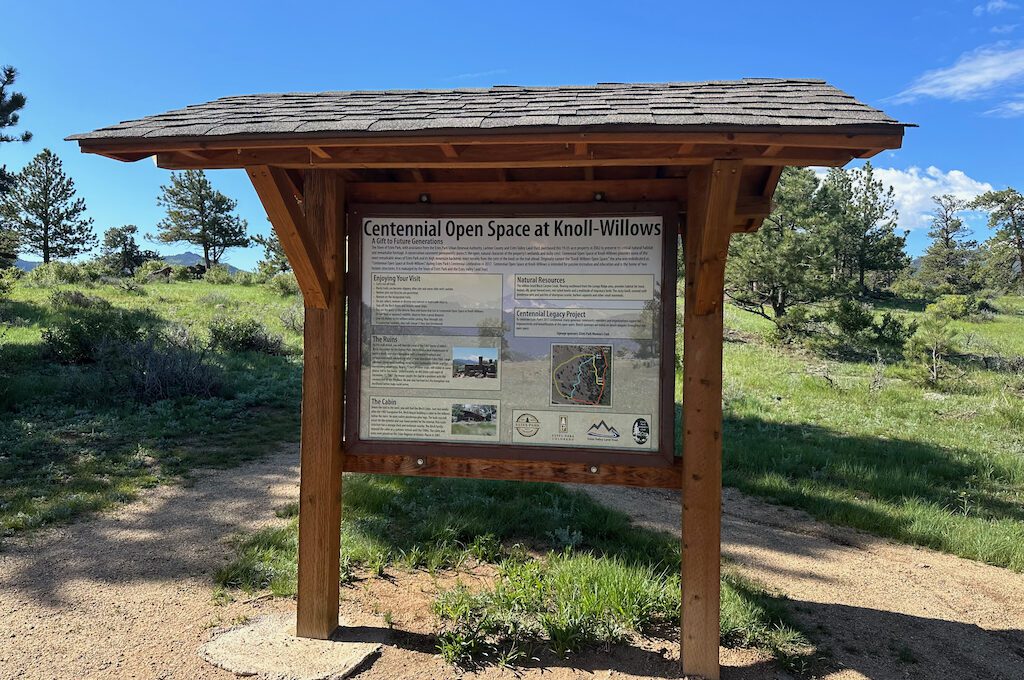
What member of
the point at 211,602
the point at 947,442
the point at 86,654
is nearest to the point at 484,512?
the point at 211,602

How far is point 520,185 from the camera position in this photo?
350 centimetres

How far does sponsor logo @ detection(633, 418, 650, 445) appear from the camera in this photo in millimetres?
3383

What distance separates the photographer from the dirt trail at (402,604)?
330 centimetres

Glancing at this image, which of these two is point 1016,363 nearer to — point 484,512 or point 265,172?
point 484,512

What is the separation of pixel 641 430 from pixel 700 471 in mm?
371

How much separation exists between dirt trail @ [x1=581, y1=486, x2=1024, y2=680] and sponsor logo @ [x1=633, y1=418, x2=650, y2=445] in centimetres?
159

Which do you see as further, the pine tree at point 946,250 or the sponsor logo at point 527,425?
the pine tree at point 946,250

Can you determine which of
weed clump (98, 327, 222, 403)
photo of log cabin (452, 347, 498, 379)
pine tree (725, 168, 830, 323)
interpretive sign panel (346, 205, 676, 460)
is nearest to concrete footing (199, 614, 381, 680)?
interpretive sign panel (346, 205, 676, 460)

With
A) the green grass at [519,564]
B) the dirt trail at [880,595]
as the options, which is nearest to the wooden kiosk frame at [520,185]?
the green grass at [519,564]

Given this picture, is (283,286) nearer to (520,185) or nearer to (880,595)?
(520,185)

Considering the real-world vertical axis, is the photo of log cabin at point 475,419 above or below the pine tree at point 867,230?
below

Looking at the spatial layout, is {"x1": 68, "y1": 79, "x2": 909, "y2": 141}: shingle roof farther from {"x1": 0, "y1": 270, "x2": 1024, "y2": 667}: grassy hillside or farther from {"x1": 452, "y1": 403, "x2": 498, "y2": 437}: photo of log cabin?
{"x1": 0, "y1": 270, "x2": 1024, "y2": 667}: grassy hillside

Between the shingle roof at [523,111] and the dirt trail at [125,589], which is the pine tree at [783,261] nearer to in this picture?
the shingle roof at [523,111]

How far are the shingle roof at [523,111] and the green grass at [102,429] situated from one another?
4.04m
